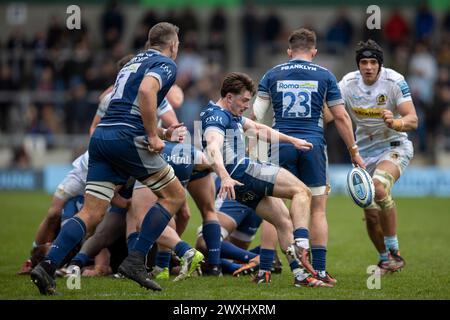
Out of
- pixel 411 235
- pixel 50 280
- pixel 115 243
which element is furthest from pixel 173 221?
pixel 411 235

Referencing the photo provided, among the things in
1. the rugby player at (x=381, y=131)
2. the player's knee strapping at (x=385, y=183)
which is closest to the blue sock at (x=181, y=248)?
the rugby player at (x=381, y=131)

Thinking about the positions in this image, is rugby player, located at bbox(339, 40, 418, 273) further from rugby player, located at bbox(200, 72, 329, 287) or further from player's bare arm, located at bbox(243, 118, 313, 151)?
rugby player, located at bbox(200, 72, 329, 287)

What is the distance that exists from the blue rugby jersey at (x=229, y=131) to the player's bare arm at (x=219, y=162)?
0.34 feet

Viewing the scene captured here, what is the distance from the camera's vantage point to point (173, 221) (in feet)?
33.8

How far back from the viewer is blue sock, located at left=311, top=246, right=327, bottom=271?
9.26 m

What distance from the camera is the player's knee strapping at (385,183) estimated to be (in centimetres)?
1037

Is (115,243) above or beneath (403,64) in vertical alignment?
beneath

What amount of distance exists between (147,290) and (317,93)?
269 centimetres

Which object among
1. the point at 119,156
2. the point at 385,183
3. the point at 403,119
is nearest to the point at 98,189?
the point at 119,156

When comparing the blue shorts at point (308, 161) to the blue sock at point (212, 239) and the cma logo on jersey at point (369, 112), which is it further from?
the cma logo on jersey at point (369, 112)

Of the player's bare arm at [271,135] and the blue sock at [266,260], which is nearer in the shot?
the player's bare arm at [271,135]

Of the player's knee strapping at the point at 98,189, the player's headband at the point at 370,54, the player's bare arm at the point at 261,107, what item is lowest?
the player's knee strapping at the point at 98,189

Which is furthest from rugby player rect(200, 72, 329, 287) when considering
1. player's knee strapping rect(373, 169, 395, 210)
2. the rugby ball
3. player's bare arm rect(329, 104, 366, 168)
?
player's knee strapping rect(373, 169, 395, 210)

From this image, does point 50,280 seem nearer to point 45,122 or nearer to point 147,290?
point 147,290
